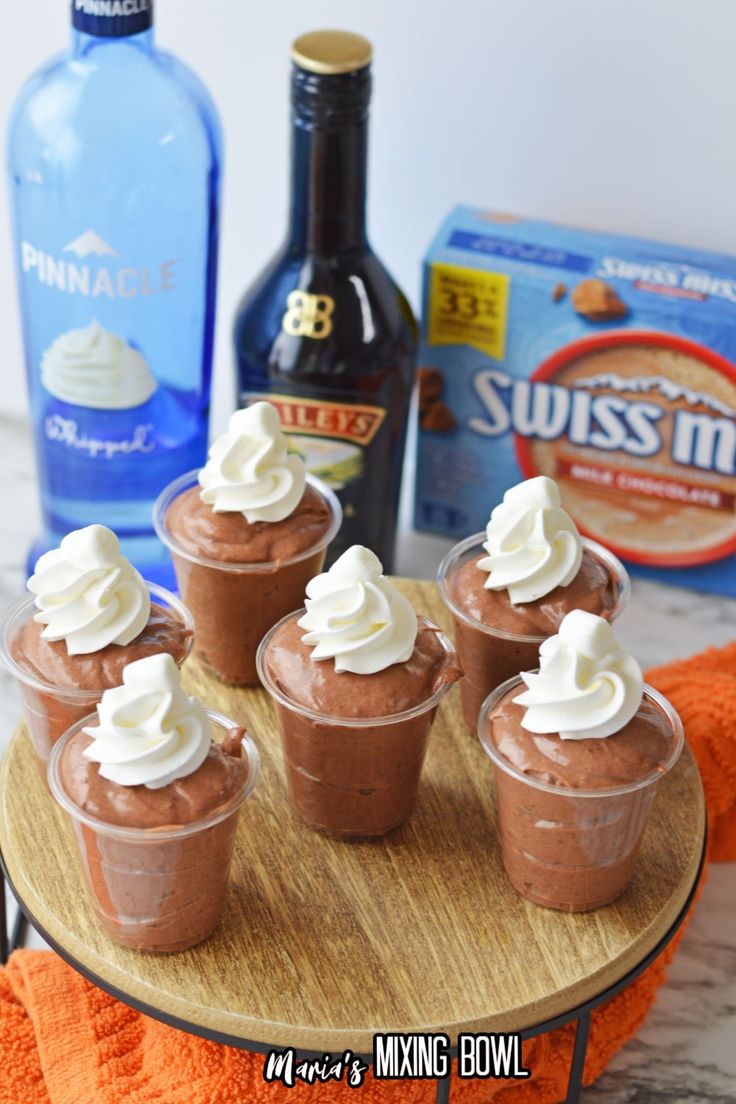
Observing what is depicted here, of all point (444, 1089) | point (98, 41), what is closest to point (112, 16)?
point (98, 41)

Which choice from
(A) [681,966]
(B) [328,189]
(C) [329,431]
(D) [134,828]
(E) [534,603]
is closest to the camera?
(D) [134,828]

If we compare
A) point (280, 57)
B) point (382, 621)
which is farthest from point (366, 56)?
point (382, 621)

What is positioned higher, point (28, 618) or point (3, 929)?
point (28, 618)

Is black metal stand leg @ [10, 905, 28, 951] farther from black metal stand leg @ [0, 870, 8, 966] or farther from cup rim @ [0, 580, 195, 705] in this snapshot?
cup rim @ [0, 580, 195, 705]

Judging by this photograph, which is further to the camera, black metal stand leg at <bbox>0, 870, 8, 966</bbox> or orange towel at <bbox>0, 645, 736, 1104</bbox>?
black metal stand leg at <bbox>0, 870, 8, 966</bbox>

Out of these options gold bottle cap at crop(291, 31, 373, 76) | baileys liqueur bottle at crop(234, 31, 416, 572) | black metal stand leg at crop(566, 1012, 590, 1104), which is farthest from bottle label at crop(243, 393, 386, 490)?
black metal stand leg at crop(566, 1012, 590, 1104)

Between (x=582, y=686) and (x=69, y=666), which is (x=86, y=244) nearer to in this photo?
(x=69, y=666)

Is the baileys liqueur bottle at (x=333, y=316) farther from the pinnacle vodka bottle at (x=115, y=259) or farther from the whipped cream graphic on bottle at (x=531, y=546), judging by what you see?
the whipped cream graphic on bottle at (x=531, y=546)
